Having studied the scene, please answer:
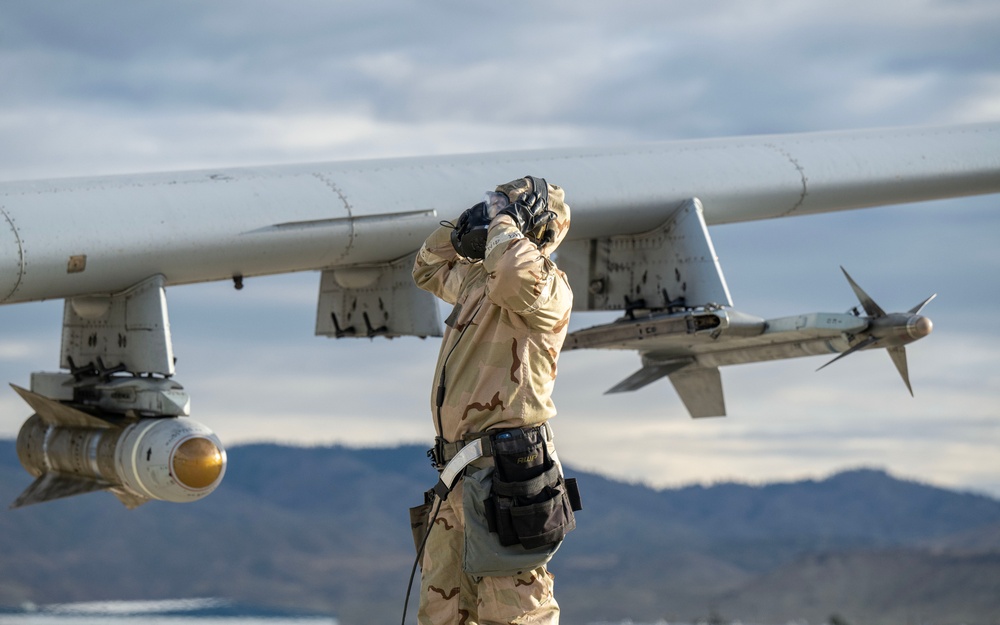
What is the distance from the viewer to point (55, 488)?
47.4ft

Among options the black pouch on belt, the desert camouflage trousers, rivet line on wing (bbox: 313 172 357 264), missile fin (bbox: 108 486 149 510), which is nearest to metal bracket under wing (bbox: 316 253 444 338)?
rivet line on wing (bbox: 313 172 357 264)

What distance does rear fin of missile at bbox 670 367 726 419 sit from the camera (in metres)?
16.3

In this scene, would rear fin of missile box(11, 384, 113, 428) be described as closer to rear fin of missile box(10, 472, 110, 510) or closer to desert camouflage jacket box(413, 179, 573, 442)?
rear fin of missile box(10, 472, 110, 510)

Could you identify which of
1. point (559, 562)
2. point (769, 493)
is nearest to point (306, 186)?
point (559, 562)

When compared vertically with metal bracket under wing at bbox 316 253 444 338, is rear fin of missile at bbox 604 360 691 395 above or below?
below

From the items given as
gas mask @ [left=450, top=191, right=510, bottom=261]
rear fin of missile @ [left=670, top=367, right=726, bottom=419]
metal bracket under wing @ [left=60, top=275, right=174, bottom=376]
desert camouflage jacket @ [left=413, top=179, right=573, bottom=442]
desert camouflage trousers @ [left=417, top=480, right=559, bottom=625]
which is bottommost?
desert camouflage trousers @ [left=417, top=480, right=559, bottom=625]

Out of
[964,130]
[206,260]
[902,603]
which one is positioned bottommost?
[902,603]

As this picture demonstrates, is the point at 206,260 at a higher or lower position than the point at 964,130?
lower

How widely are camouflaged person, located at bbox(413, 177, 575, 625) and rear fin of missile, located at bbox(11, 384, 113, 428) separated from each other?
286 inches

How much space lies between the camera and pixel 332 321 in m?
15.4

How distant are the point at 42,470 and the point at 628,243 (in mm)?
6758

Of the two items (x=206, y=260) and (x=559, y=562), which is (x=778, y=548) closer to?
(x=559, y=562)

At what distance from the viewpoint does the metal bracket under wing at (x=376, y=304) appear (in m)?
14.5

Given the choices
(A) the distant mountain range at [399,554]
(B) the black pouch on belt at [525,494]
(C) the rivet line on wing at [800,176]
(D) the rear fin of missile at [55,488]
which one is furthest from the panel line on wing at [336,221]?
(A) the distant mountain range at [399,554]
